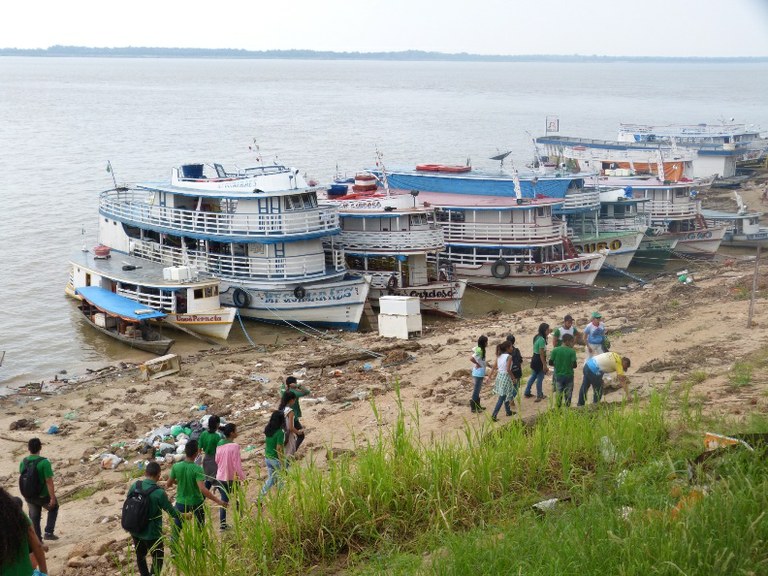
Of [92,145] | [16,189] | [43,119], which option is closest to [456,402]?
[16,189]

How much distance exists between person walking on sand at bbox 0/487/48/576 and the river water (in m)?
17.3

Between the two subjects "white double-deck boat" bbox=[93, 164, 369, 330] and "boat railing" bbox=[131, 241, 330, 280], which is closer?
"white double-deck boat" bbox=[93, 164, 369, 330]

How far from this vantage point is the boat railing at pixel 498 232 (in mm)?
32812

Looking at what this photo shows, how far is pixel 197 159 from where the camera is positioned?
72.1 m

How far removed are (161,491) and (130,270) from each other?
20566 mm

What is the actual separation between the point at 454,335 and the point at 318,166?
4361cm

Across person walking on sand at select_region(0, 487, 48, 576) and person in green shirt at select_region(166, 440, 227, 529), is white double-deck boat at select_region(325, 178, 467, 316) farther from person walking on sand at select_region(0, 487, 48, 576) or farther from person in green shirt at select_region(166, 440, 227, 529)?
person walking on sand at select_region(0, 487, 48, 576)

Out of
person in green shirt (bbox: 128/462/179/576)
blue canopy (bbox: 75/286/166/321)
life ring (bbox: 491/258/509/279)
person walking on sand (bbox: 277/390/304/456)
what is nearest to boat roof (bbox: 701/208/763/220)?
life ring (bbox: 491/258/509/279)

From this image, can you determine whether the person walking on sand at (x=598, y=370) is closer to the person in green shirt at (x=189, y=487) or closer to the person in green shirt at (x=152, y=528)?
the person in green shirt at (x=189, y=487)

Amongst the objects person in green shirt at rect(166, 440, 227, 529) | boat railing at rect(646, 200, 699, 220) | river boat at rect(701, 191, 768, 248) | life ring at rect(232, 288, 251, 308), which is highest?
person in green shirt at rect(166, 440, 227, 529)

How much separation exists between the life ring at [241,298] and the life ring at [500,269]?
8512mm

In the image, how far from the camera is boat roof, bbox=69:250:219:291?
27.2 meters

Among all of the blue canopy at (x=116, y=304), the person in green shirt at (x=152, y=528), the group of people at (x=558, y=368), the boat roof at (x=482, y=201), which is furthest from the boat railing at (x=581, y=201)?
the person in green shirt at (x=152, y=528)

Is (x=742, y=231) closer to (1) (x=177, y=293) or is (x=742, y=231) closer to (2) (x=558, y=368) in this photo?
(1) (x=177, y=293)
